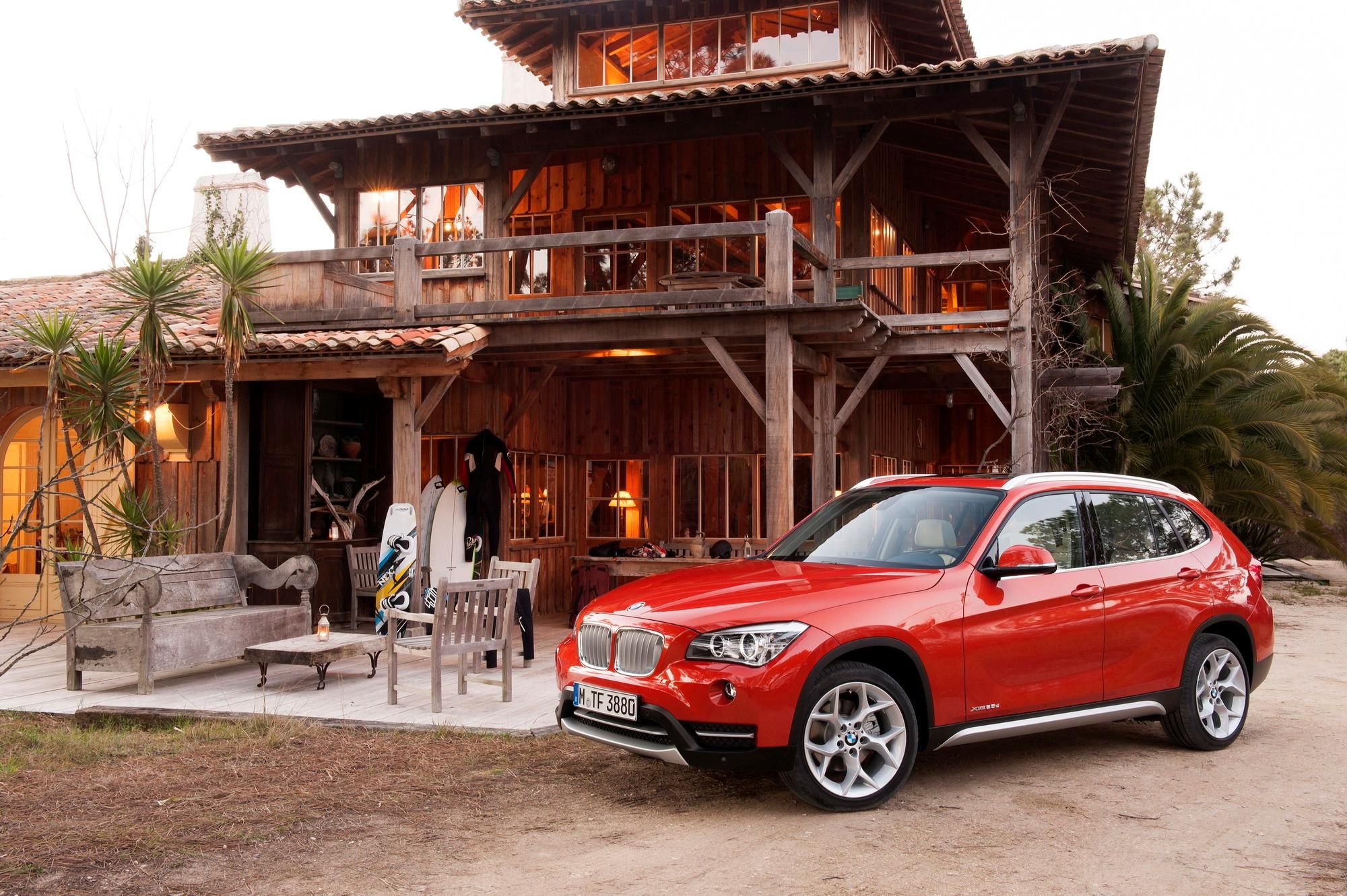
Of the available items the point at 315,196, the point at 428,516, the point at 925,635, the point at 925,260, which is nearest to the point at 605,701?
the point at 925,635

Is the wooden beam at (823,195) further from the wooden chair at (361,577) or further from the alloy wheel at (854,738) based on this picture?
the alloy wheel at (854,738)

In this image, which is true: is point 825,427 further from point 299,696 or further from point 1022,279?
point 299,696

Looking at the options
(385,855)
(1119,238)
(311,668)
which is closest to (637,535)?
(311,668)

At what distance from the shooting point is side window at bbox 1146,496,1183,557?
6977 mm

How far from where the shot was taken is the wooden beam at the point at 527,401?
14273 mm

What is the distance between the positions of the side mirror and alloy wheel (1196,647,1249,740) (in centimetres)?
167

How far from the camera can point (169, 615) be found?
10031 millimetres

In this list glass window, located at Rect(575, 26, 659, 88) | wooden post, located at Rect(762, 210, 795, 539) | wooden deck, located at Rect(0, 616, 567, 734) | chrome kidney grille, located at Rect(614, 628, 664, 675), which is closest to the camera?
chrome kidney grille, located at Rect(614, 628, 664, 675)

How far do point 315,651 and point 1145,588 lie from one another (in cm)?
572

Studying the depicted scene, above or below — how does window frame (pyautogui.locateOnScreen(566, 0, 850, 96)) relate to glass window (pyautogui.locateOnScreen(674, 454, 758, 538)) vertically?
above

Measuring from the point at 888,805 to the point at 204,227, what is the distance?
105 ft

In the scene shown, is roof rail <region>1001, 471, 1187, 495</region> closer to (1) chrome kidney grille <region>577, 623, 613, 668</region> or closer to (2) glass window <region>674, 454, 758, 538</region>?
(1) chrome kidney grille <region>577, 623, 613, 668</region>

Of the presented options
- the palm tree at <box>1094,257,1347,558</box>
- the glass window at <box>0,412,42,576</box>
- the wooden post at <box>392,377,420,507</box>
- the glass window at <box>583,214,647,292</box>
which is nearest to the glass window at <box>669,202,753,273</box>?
the glass window at <box>583,214,647,292</box>

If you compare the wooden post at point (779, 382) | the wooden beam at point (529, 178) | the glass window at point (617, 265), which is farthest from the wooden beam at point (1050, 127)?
the wooden beam at point (529, 178)
